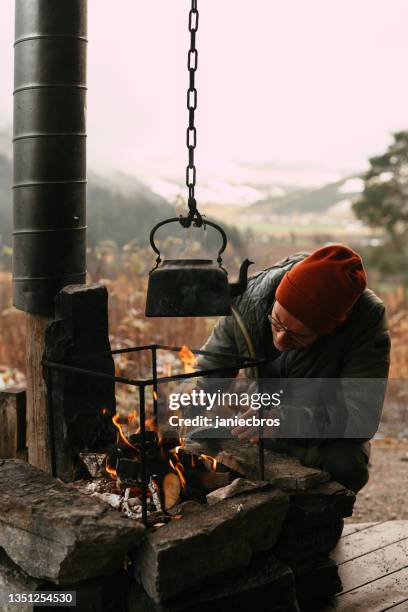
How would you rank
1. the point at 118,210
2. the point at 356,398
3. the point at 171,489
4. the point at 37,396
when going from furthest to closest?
the point at 118,210 → the point at 37,396 → the point at 356,398 → the point at 171,489

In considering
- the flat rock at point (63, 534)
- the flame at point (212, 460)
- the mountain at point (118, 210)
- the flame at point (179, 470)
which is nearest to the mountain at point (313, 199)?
the mountain at point (118, 210)

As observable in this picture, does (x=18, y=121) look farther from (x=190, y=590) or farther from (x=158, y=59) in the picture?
(x=158, y=59)

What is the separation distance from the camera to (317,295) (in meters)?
2.79

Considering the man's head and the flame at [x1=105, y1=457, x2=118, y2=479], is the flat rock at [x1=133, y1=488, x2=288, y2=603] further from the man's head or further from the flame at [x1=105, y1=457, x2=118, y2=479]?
the man's head

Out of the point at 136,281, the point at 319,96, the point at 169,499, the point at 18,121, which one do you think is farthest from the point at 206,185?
→ the point at 169,499

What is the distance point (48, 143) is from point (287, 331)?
1.20 metres

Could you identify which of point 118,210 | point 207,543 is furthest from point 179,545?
point 118,210

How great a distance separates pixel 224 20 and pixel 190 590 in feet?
21.6

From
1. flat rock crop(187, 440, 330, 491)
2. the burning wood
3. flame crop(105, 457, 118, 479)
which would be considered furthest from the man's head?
flame crop(105, 457, 118, 479)

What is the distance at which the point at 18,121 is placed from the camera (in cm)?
305

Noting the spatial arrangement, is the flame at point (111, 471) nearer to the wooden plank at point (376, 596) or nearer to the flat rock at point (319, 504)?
the flat rock at point (319, 504)

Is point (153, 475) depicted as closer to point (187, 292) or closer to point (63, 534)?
point (63, 534)

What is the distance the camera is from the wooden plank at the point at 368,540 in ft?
10.2

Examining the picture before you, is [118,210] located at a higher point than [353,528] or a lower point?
higher
